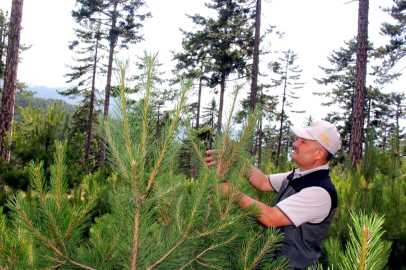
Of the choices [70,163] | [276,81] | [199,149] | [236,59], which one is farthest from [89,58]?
[199,149]

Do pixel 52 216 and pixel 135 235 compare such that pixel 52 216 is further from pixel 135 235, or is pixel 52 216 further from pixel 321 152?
pixel 321 152

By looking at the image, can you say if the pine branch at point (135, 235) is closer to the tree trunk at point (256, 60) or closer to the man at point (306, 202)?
the man at point (306, 202)

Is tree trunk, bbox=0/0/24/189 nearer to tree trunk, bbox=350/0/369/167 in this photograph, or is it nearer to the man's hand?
the man's hand

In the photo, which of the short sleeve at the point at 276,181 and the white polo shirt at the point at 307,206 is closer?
the white polo shirt at the point at 307,206

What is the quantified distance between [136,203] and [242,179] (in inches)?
24.0

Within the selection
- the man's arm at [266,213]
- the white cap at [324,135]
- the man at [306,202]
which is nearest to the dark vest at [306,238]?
the man at [306,202]

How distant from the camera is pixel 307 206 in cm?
204

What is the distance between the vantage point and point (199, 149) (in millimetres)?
1926

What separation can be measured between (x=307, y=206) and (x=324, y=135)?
674 mm

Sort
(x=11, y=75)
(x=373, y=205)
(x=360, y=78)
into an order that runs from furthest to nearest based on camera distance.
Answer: (x=360, y=78)
(x=11, y=75)
(x=373, y=205)

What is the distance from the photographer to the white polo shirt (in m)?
1.99

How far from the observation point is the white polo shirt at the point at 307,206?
1988mm

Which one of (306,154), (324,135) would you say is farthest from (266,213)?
(324,135)

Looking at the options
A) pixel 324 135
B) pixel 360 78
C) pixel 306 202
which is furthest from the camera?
pixel 360 78
